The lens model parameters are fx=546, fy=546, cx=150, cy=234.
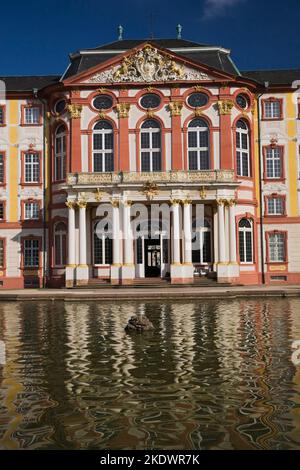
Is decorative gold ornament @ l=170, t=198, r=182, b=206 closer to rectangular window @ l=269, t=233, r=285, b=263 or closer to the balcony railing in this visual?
the balcony railing

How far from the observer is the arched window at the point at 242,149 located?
130 ft

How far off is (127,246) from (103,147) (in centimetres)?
764

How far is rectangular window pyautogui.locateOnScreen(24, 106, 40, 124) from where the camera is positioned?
136 ft

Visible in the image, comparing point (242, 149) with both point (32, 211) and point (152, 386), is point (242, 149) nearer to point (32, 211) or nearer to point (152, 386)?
point (32, 211)

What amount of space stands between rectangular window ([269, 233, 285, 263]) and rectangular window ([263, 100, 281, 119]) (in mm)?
9015

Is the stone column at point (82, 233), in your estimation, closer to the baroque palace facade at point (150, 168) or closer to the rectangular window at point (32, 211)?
the baroque palace facade at point (150, 168)

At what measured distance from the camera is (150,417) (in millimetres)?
7785

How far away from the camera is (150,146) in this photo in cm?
3894

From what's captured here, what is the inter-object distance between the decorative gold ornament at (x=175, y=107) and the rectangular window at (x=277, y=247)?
11.3 metres

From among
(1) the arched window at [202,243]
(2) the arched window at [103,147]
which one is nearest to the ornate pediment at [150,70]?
(2) the arched window at [103,147]

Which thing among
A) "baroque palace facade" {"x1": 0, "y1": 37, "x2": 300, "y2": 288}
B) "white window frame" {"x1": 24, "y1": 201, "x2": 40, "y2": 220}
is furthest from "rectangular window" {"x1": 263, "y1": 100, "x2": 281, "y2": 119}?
"white window frame" {"x1": 24, "y1": 201, "x2": 40, "y2": 220}

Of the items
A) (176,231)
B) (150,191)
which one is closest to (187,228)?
(176,231)

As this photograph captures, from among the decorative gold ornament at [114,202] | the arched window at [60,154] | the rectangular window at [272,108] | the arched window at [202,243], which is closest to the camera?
the decorative gold ornament at [114,202]

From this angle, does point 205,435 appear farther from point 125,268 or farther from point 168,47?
point 168,47
